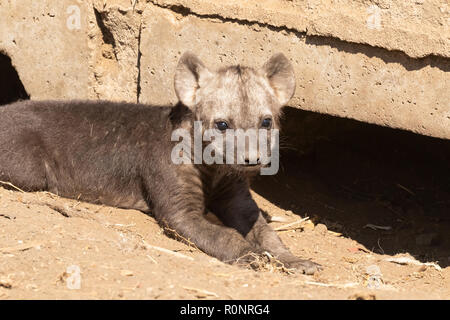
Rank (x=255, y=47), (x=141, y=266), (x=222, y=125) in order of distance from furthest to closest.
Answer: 1. (x=255, y=47)
2. (x=222, y=125)
3. (x=141, y=266)

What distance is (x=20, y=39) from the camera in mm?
7641

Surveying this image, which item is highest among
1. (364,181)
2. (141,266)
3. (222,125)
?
(222,125)

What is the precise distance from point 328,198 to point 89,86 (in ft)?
8.66

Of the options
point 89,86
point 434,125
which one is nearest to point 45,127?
point 89,86

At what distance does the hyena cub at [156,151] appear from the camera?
5883 millimetres

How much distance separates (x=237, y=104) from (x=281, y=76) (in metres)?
0.57

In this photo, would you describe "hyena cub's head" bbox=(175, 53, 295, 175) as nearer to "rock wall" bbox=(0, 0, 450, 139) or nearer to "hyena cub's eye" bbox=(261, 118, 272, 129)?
"hyena cub's eye" bbox=(261, 118, 272, 129)

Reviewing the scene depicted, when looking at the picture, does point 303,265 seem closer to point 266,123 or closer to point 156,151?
point 266,123

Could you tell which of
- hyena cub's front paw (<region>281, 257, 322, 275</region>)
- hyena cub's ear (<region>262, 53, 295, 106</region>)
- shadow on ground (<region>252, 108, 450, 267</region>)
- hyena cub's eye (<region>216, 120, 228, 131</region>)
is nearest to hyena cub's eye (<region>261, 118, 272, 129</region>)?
hyena cub's eye (<region>216, 120, 228, 131</region>)

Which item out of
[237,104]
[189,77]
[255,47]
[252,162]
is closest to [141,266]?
[252,162]

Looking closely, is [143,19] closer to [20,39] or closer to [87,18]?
[87,18]

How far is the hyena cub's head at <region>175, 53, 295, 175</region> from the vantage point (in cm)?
561

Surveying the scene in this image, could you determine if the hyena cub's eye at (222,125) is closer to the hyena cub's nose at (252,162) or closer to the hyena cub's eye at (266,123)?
the hyena cub's eye at (266,123)

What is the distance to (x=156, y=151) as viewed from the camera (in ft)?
20.2
